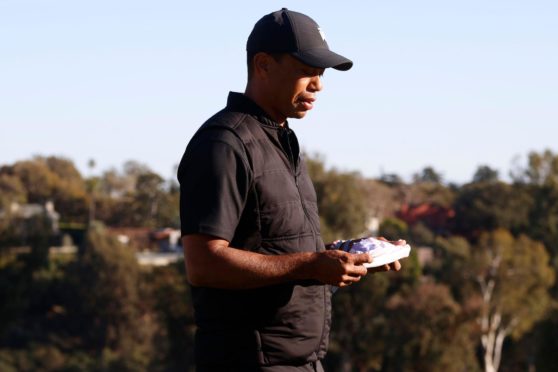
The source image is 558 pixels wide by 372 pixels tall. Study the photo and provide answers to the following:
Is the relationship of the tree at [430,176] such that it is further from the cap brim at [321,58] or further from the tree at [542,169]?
the cap brim at [321,58]

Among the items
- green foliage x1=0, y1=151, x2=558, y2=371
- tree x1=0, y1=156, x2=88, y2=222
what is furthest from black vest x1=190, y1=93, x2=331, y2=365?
tree x1=0, y1=156, x2=88, y2=222

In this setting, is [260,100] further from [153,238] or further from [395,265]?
[153,238]

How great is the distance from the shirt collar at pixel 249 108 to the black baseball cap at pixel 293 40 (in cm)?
17

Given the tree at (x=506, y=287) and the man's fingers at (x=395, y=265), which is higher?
the man's fingers at (x=395, y=265)

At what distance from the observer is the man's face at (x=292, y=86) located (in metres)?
3.76

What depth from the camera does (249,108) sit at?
3809mm

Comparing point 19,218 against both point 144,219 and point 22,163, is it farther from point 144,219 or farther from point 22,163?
point 22,163

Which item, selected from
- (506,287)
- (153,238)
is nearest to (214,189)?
(506,287)

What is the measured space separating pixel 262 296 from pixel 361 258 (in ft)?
1.18

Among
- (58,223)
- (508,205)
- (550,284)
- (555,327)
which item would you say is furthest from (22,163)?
(555,327)

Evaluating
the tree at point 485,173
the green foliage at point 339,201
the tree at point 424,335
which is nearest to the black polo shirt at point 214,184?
the tree at point 424,335

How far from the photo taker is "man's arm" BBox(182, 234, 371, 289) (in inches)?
137

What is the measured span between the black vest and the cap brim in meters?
0.27

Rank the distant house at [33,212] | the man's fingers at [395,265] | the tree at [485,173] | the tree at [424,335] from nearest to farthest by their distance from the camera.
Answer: the man's fingers at [395,265] < the tree at [424,335] < the distant house at [33,212] < the tree at [485,173]
